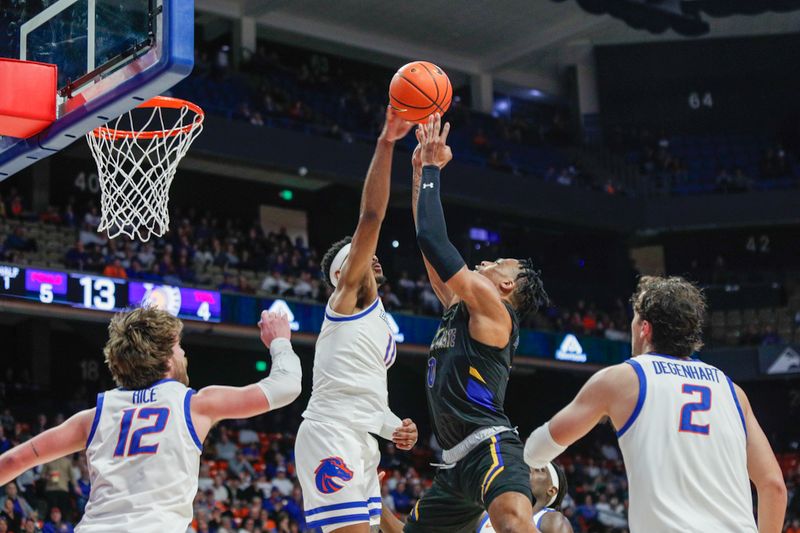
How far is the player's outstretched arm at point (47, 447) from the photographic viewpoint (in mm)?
4027

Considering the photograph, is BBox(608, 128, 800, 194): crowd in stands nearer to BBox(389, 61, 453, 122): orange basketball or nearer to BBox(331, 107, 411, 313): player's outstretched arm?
BBox(389, 61, 453, 122): orange basketball

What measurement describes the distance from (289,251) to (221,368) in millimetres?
3148

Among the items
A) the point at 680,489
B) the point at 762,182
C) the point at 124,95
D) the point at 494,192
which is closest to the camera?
the point at 680,489

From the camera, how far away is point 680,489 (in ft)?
12.3

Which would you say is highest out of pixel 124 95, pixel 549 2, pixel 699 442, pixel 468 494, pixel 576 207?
pixel 549 2

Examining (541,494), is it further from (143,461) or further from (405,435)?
(143,461)

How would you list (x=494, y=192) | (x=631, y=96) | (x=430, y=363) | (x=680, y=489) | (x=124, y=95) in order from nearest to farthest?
(x=680, y=489), (x=430, y=363), (x=124, y=95), (x=494, y=192), (x=631, y=96)

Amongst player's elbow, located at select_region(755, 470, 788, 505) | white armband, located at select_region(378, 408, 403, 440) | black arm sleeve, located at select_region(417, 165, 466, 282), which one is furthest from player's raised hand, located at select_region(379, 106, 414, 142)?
player's elbow, located at select_region(755, 470, 788, 505)

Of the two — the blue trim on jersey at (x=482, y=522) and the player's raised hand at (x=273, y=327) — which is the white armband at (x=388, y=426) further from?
the player's raised hand at (x=273, y=327)

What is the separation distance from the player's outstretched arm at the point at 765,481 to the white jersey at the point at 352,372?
2210 millimetres

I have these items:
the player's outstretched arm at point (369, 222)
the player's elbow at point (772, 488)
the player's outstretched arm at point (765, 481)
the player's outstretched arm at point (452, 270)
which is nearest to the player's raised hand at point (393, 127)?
the player's outstretched arm at point (369, 222)

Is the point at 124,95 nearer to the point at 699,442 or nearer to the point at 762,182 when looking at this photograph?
the point at 699,442

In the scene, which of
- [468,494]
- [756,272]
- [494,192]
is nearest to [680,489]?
[468,494]

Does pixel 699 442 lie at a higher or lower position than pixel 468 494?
higher
